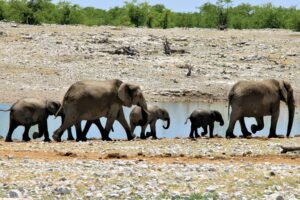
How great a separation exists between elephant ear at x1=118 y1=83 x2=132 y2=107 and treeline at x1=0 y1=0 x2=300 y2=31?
4585 cm

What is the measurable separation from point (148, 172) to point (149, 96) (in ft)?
85.5

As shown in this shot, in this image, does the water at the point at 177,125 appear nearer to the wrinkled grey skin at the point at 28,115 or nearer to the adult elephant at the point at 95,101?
the wrinkled grey skin at the point at 28,115

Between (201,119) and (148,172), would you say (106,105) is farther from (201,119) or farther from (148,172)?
(148,172)

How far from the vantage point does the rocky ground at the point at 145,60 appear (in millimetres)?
40938

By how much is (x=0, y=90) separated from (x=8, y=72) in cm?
346

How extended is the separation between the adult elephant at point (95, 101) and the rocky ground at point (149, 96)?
1838 mm

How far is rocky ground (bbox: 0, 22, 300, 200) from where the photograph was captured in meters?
12.5

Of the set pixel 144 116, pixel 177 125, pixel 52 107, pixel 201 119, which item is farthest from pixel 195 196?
pixel 177 125

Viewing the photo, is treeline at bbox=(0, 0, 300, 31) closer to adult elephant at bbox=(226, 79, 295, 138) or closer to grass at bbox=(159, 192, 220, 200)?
adult elephant at bbox=(226, 79, 295, 138)

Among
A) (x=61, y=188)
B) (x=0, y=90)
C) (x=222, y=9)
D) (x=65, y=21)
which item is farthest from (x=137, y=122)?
(x=222, y=9)

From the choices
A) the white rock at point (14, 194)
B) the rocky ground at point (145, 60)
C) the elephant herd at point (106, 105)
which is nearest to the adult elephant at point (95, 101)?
the elephant herd at point (106, 105)

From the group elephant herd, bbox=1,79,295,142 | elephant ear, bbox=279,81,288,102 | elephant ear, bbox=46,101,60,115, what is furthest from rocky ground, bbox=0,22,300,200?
elephant ear, bbox=46,101,60,115

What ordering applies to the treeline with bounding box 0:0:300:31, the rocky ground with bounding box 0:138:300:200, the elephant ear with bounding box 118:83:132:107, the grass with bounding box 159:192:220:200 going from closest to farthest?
the grass with bounding box 159:192:220:200, the rocky ground with bounding box 0:138:300:200, the elephant ear with bounding box 118:83:132:107, the treeline with bounding box 0:0:300:31

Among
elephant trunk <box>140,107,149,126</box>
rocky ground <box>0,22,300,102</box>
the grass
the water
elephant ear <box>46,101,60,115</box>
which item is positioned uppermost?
the grass
